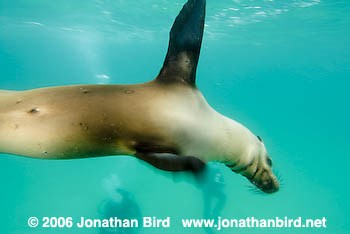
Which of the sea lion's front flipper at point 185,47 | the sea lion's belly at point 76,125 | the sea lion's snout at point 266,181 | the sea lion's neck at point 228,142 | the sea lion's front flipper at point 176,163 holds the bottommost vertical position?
the sea lion's snout at point 266,181

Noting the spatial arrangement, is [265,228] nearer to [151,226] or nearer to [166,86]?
[151,226]

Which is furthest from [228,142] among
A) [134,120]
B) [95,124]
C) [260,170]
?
[95,124]

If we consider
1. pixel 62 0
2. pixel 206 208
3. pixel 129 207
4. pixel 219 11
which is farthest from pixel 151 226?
pixel 62 0

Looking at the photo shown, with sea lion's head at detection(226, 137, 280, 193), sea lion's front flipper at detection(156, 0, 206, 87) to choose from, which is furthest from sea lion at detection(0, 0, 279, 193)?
sea lion's head at detection(226, 137, 280, 193)

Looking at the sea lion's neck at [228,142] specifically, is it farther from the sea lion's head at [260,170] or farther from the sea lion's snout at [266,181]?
the sea lion's snout at [266,181]

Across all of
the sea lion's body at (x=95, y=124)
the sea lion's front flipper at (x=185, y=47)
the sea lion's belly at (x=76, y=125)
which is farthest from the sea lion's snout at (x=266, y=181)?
the sea lion's belly at (x=76, y=125)

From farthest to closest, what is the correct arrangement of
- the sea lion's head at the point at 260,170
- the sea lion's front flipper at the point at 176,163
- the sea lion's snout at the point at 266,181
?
1. the sea lion's snout at the point at 266,181
2. the sea lion's head at the point at 260,170
3. the sea lion's front flipper at the point at 176,163

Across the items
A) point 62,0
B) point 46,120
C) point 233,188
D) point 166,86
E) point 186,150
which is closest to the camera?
point 46,120

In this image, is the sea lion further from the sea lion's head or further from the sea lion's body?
the sea lion's head

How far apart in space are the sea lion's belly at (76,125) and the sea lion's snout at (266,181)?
1.20 metres

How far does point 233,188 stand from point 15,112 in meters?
11.6

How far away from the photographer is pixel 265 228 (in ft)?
Answer: 32.5

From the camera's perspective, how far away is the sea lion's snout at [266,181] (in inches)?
86.5

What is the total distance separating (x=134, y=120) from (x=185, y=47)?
26.9 inches
